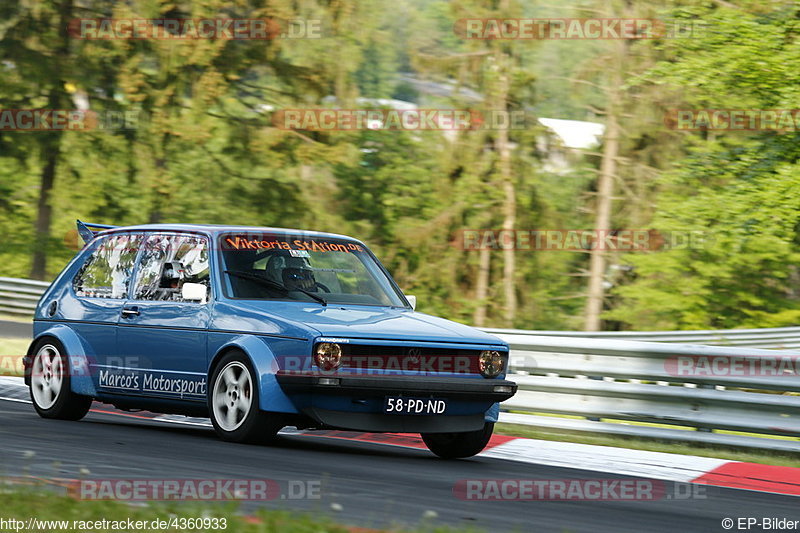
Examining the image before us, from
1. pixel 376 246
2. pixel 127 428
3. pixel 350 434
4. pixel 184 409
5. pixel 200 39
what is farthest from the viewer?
pixel 376 246

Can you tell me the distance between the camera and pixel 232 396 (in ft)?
28.0

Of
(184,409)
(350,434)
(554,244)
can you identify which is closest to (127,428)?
(184,409)

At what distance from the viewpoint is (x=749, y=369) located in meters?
10.0

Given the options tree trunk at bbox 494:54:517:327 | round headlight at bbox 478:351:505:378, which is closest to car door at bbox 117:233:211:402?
round headlight at bbox 478:351:505:378

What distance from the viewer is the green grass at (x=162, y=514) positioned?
506cm

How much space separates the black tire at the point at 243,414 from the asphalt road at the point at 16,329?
12.7 m

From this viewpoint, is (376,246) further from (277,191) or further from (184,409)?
(184,409)

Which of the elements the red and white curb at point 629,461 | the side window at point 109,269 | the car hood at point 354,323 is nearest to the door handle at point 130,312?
the side window at point 109,269

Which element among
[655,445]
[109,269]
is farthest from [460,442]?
[109,269]

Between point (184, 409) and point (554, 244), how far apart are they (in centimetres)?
2964

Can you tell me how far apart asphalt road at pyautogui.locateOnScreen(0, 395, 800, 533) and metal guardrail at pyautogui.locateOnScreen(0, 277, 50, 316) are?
15783 mm

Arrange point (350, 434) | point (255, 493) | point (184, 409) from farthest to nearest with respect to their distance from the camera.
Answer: point (350, 434), point (184, 409), point (255, 493)

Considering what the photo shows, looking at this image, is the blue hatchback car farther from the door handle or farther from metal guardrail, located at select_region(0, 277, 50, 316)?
metal guardrail, located at select_region(0, 277, 50, 316)

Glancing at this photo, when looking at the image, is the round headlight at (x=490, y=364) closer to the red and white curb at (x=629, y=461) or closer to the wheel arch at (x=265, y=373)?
the red and white curb at (x=629, y=461)
